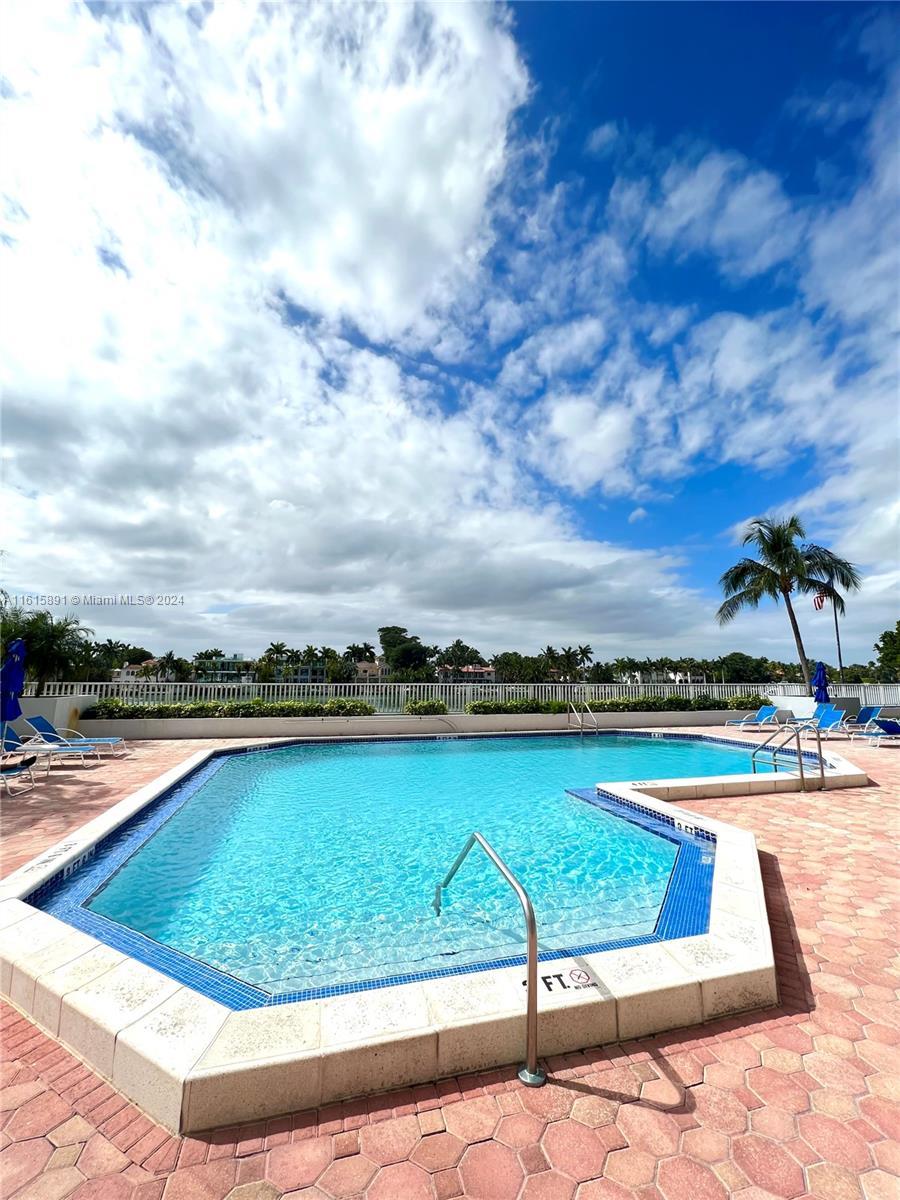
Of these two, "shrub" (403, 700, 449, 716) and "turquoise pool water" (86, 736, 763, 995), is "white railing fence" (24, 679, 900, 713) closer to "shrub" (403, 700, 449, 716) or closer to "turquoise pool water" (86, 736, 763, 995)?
"shrub" (403, 700, 449, 716)

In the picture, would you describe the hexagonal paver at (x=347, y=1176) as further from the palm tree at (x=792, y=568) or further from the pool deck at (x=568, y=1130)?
the palm tree at (x=792, y=568)

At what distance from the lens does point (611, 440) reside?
46.1ft

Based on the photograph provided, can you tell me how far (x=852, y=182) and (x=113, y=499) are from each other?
19793mm

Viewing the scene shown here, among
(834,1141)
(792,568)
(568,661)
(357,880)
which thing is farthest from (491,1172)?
(568,661)

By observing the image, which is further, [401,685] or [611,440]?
[401,685]

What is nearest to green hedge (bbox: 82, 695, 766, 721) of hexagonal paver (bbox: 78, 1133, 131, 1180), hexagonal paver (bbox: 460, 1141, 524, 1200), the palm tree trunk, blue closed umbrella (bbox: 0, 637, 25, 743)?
the palm tree trunk

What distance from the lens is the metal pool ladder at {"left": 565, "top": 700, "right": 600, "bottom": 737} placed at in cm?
1702

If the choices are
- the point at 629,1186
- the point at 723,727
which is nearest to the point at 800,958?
the point at 629,1186

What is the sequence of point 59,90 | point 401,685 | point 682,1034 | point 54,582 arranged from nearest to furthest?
point 682,1034 → point 59,90 → point 401,685 → point 54,582

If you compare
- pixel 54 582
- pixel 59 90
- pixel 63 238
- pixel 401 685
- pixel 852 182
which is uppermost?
pixel 852 182

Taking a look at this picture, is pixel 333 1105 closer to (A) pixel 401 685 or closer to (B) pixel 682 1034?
(B) pixel 682 1034

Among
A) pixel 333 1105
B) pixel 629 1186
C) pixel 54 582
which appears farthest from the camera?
pixel 54 582

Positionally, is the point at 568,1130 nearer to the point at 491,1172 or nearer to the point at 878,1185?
the point at 491,1172

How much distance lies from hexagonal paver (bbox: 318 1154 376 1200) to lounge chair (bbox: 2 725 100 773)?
890 cm
